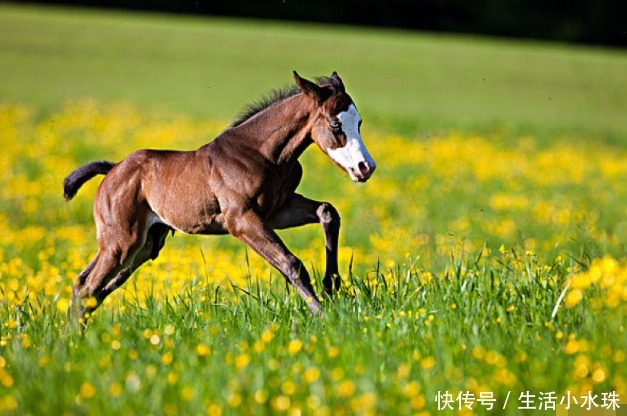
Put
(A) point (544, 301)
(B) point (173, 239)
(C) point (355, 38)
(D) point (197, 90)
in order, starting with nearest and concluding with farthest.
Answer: (A) point (544, 301)
(B) point (173, 239)
(D) point (197, 90)
(C) point (355, 38)

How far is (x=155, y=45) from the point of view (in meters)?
37.9

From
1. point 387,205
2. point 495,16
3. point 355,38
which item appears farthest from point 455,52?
point 387,205

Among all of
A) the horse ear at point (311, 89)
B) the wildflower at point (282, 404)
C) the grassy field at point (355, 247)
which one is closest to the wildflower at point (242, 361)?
the grassy field at point (355, 247)

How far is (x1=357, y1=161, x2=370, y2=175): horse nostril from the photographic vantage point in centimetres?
558

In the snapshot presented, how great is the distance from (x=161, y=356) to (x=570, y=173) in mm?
14385

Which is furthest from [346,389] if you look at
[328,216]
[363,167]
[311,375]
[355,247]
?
[355,247]

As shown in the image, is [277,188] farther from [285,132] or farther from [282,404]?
[282,404]

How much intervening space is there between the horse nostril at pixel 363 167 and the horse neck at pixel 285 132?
1.57 ft

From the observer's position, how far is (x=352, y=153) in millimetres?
5668

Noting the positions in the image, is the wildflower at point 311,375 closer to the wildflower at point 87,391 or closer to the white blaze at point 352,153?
the wildflower at point 87,391

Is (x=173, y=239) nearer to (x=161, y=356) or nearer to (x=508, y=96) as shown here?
(x=161, y=356)

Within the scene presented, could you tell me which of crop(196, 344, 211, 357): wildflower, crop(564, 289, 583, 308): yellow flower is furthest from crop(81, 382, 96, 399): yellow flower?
crop(564, 289, 583, 308): yellow flower

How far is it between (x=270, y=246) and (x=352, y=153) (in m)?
0.71

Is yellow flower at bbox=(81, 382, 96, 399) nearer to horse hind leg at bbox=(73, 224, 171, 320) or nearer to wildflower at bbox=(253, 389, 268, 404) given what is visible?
wildflower at bbox=(253, 389, 268, 404)
